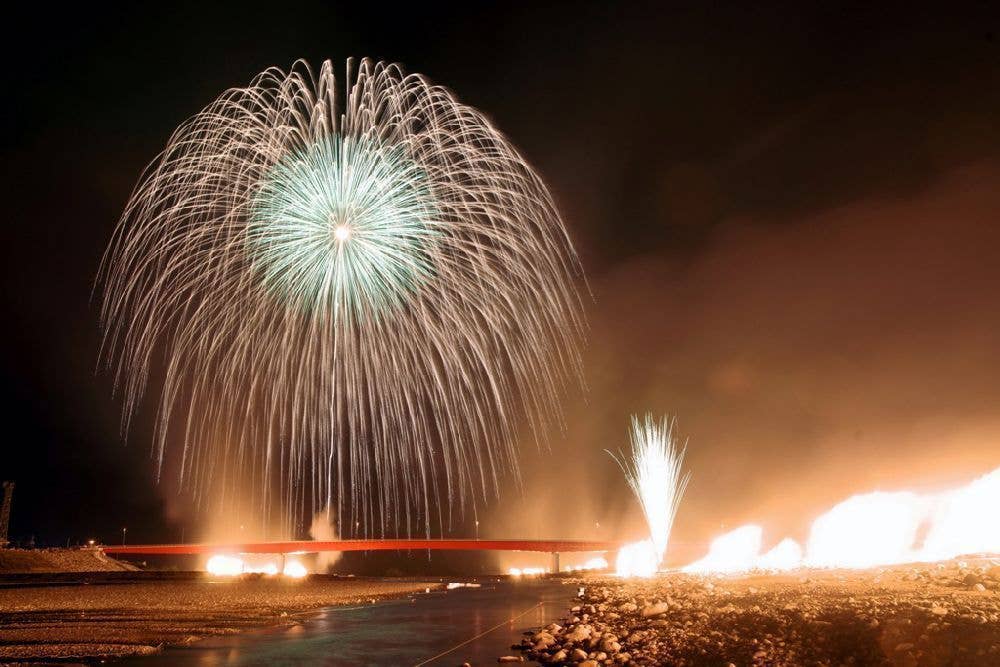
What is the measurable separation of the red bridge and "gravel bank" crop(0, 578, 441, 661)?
51.7 m

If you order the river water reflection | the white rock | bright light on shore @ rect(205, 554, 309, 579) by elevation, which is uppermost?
the white rock

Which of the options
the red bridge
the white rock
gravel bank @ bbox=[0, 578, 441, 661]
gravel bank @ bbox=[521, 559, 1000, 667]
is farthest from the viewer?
the red bridge

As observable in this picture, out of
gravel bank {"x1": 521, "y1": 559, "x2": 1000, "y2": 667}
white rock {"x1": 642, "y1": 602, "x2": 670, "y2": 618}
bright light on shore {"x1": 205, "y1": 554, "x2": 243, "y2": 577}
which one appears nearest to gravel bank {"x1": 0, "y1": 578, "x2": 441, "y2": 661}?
gravel bank {"x1": 521, "y1": 559, "x2": 1000, "y2": 667}

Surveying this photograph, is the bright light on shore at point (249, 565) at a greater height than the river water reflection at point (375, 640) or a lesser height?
lesser

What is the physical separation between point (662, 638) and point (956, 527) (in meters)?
47.6

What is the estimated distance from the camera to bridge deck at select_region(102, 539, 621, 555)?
123625mm

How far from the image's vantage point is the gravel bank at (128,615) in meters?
27.8

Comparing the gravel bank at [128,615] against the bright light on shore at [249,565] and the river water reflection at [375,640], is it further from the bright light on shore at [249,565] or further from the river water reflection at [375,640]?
the bright light on shore at [249,565]

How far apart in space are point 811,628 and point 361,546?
117364 mm

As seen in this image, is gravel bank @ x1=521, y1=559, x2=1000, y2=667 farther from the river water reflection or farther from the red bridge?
the red bridge

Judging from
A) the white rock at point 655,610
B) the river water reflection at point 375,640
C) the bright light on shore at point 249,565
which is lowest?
the bright light on shore at point 249,565

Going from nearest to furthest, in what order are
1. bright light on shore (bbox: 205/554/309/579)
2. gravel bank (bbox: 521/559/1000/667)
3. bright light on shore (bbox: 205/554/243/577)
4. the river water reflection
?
gravel bank (bbox: 521/559/1000/667) → the river water reflection → bright light on shore (bbox: 205/554/243/577) → bright light on shore (bbox: 205/554/309/579)

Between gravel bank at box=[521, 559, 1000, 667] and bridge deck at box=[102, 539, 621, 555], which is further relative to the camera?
bridge deck at box=[102, 539, 621, 555]

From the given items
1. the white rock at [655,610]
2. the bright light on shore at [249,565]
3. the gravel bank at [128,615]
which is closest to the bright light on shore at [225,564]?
the bright light on shore at [249,565]
